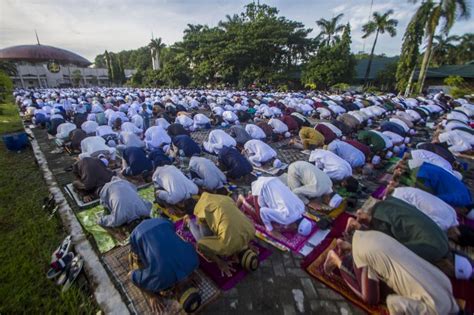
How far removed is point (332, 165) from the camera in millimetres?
5926

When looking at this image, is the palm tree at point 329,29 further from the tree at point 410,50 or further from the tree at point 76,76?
the tree at point 76,76

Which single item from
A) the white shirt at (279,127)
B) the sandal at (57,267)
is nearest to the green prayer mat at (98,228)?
the sandal at (57,267)

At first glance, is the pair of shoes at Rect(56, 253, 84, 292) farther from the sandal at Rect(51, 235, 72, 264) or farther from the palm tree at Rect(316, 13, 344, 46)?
the palm tree at Rect(316, 13, 344, 46)

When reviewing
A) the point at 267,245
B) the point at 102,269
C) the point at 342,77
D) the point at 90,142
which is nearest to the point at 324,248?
the point at 267,245

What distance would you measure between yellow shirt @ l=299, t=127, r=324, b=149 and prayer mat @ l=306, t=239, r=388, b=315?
17.8ft

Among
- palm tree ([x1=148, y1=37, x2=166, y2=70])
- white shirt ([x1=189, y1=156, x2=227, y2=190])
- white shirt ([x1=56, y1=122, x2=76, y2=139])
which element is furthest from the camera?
palm tree ([x1=148, y1=37, x2=166, y2=70])

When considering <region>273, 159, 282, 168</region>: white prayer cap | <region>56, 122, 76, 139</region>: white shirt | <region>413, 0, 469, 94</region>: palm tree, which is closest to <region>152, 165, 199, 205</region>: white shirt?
<region>273, 159, 282, 168</region>: white prayer cap

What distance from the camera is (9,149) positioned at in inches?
337

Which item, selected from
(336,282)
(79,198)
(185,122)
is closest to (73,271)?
(79,198)

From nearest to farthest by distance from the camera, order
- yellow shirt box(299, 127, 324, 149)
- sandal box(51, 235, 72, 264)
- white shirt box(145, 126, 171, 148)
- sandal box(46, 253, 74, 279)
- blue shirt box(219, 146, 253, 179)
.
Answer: sandal box(46, 253, 74, 279)
sandal box(51, 235, 72, 264)
blue shirt box(219, 146, 253, 179)
white shirt box(145, 126, 171, 148)
yellow shirt box(299, 127, 324, 149)

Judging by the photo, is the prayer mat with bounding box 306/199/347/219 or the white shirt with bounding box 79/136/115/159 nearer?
the prayer mat with bounding box 306/199/347/219

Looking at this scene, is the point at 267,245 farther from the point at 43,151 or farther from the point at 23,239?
the point at 43,151

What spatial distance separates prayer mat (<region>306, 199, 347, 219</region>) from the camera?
5.00 meters

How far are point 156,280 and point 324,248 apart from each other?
2685mm
